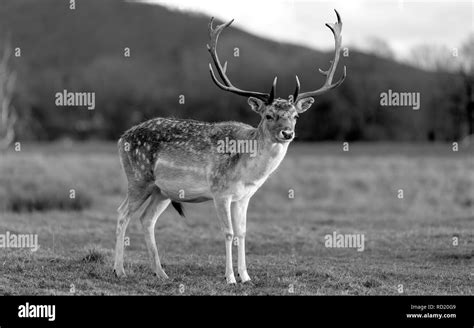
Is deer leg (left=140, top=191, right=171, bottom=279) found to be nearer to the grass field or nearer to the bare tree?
the grass field

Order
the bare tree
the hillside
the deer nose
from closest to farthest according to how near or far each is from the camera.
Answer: the deer nose < the bare tree < the hillside

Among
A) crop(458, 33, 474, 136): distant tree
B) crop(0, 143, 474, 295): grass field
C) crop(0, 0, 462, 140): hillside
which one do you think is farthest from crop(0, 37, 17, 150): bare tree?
crop(458, 33, 474, 136): distant tree

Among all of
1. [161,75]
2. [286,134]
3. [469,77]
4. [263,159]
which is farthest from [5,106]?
[161,75]

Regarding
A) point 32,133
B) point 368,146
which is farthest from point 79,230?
point 32,133

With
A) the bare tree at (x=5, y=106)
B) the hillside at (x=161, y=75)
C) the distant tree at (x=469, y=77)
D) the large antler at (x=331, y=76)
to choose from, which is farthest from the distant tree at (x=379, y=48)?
the large antler at (x=331, y=76)

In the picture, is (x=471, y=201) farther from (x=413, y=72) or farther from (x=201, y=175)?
(x=413, y=72)

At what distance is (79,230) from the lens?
65.1ft

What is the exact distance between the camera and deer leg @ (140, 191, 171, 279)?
44.6ft

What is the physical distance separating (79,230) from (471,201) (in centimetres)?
1690

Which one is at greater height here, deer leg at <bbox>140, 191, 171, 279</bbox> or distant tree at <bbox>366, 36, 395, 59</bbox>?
distant tree at <bbox>366, 36, 395, 59</bbox>

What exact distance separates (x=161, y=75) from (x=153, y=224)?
291 feet

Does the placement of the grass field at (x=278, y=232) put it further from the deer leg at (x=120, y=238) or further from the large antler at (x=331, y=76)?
the large antler at (x=331, y=76)

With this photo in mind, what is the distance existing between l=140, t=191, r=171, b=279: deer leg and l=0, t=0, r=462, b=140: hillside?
149ft

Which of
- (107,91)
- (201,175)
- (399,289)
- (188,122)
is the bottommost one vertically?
(399,289)
